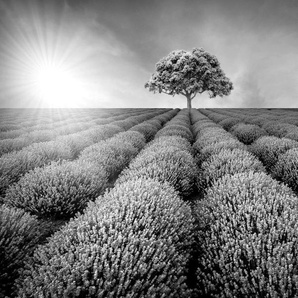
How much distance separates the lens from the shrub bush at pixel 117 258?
1219 mm

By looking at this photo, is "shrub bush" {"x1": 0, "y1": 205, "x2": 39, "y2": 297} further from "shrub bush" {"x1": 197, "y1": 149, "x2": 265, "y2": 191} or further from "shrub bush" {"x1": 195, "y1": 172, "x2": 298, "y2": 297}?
"shrub bush" {"x1": 197, "y1": 149, "x2": 265, "y2": 191}

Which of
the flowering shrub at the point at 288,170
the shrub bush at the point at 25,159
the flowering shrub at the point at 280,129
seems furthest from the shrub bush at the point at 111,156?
the flowering shrub at the point at 280,129

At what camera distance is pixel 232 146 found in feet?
14.4

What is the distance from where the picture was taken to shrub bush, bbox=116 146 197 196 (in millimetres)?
3027

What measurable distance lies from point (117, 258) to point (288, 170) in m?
3.39

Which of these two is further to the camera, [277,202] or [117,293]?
[277,202]

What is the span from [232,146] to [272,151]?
3.03ft

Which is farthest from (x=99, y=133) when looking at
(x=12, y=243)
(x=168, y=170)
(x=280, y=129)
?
(x=280, y=129)

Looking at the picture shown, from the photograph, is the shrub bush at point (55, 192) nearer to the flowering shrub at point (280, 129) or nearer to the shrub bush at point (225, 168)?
the shrub bush at point (225, 168)

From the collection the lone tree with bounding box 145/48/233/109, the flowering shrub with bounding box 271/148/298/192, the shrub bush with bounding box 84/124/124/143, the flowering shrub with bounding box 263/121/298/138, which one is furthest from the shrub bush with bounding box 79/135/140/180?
the lone tree with bounding box 145/48/233/109

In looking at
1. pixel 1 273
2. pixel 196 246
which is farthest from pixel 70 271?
pixel 196 246

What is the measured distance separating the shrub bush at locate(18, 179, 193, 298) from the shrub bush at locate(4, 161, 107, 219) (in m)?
0.81

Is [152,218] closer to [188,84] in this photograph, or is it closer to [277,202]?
[277,202]

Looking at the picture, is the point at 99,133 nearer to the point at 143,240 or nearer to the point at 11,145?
the point at 11,145
